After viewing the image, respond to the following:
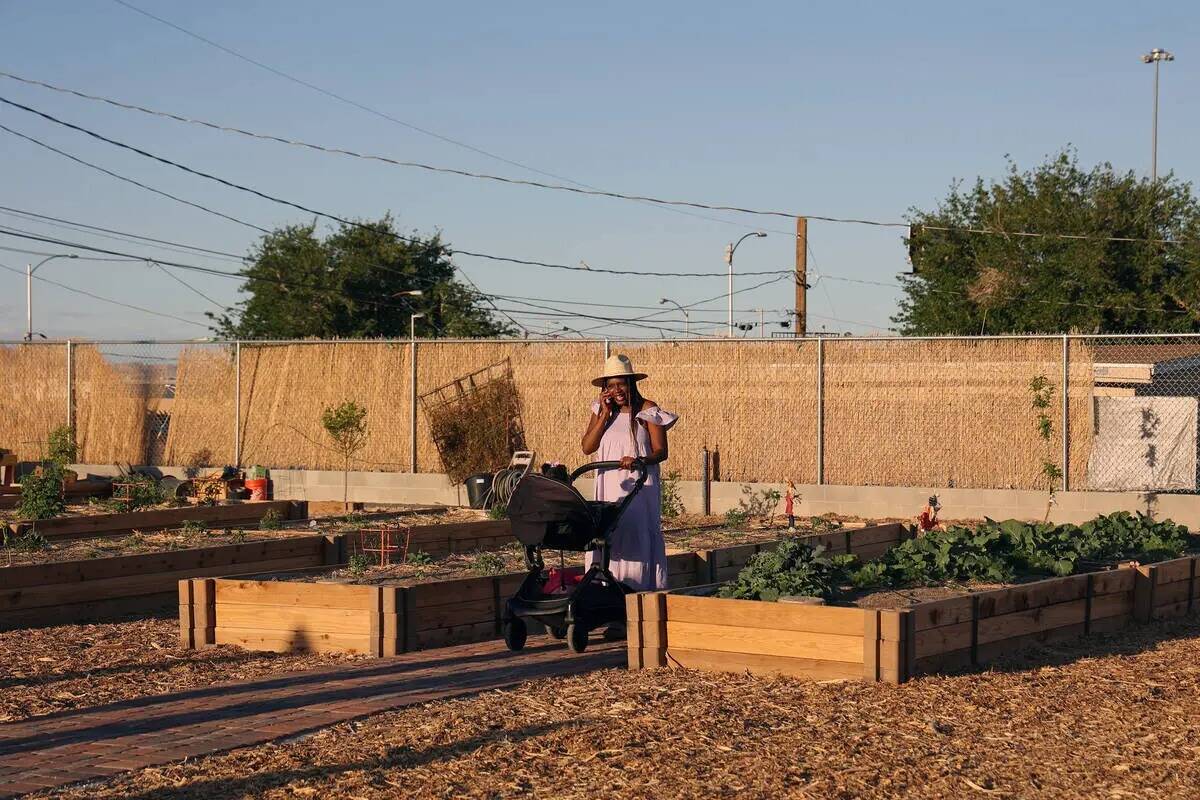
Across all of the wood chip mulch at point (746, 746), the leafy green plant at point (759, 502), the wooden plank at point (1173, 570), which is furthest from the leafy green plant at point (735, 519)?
the wood chip mulch at point (746, 746)

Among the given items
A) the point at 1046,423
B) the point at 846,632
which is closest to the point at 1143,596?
the point at 846,632

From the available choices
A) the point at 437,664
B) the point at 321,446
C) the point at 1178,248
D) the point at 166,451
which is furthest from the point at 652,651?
the point at 1178,248

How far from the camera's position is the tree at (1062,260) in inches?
1467

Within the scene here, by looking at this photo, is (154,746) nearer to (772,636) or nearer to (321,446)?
(772,636)

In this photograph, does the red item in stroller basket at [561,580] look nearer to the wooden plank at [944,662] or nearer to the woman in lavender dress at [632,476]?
the woman in lavender dress at [632,476]

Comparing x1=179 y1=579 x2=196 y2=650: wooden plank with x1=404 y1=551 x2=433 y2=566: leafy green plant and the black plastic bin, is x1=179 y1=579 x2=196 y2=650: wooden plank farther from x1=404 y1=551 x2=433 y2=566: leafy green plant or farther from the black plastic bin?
the black plastic bin

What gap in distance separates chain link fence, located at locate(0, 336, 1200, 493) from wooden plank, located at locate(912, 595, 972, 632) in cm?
1002

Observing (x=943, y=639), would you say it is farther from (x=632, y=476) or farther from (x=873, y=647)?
(x=632, y=476)

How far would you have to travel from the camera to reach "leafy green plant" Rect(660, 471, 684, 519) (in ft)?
66.5

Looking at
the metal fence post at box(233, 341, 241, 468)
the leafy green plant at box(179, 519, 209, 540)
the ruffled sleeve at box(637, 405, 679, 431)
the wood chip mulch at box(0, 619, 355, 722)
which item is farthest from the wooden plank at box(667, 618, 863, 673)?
the metal fence post at box(233, 341, 241, 468)

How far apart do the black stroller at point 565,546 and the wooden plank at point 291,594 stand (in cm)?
106

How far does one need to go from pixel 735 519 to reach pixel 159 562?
8.24 metres

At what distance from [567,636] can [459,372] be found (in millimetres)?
14182

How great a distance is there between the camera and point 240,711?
7.97m
